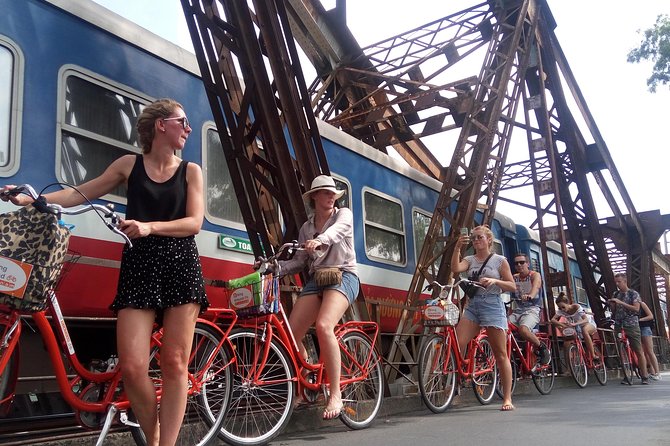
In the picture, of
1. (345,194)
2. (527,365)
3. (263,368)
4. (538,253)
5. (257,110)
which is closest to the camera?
(263,368)

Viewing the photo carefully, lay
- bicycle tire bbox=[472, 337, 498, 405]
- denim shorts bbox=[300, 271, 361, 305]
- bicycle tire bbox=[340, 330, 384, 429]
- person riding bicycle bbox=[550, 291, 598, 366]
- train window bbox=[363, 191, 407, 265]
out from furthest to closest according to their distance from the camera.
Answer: person riding bicycle bbox=[550, 291, 598, 366] → train window bbox=[363, 191, 407, 265] → bicycle tire bbox=[472, 337, 498, 405] → bicycle tire bbox=[340, 330, 384, 429] → denim shorts bbox=[300, 271, 361, 305]

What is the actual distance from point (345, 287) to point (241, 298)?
0.86 metres

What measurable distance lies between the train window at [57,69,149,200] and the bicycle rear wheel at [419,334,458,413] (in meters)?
3.10

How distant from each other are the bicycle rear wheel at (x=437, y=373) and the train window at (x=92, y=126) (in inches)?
122

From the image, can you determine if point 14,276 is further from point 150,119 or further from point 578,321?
point 578,321

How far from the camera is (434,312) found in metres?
6.20

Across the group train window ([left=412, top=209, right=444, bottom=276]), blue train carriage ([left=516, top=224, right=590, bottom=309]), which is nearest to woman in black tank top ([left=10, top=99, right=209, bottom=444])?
train window ([left=412, top=209, right=444, bottom=276])

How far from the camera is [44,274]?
8.88ft

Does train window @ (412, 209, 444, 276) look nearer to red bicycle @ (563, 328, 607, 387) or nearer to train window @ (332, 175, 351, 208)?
train window @ (332, 175, 351, 208)

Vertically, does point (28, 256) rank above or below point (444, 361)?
above

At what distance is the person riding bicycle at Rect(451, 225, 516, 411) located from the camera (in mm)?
6137

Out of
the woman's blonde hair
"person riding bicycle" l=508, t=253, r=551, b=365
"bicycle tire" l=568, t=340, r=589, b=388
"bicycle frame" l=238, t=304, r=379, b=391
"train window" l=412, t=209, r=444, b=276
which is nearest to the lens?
the woman's blonde hair

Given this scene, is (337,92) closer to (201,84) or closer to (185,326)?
(201,84)

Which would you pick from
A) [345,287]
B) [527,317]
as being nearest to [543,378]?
[527,317]
